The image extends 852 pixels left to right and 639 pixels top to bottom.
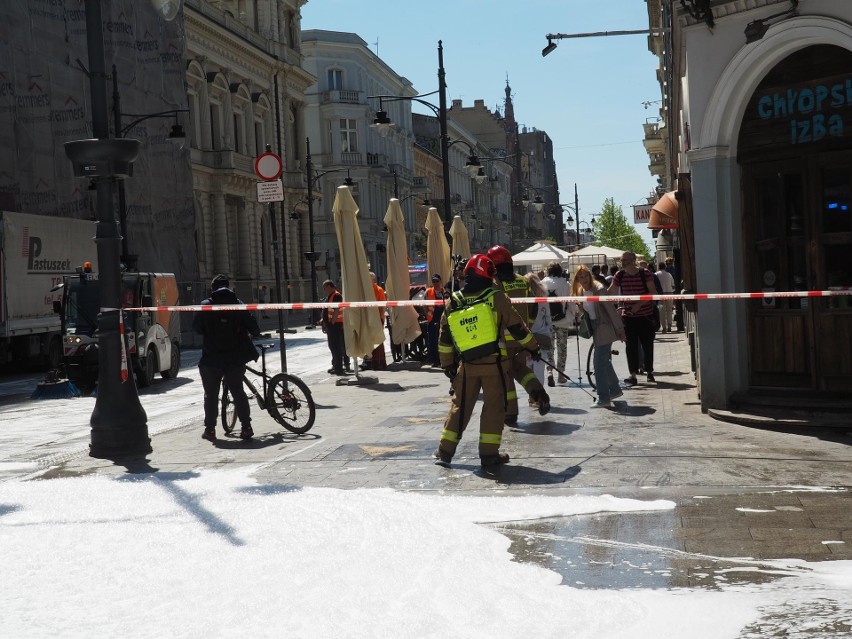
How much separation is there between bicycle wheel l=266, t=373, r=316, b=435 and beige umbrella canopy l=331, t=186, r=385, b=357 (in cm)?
576

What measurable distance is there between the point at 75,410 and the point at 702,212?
9.45 m

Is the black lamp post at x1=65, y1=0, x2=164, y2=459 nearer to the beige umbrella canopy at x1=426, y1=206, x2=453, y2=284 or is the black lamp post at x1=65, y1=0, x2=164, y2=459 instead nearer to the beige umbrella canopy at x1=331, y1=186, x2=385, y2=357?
the beige umbrella canopy at x1=331, y1=186, x2=385, y2=357

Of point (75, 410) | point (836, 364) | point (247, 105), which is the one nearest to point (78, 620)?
point (836, 364)

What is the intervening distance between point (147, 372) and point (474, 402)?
39.9ft

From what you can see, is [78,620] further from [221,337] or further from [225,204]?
[225,204]

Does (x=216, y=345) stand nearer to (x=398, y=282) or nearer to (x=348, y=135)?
(x=398, y=282)

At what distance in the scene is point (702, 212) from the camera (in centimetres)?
1152

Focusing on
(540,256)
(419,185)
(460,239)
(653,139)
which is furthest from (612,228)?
(460,239)

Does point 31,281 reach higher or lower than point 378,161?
lower

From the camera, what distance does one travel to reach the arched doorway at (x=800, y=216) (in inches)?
420

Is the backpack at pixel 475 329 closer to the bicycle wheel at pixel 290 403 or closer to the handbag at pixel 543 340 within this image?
the bicycle wheel at pixel 290 403

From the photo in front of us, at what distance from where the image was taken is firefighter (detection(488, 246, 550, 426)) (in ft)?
36.1

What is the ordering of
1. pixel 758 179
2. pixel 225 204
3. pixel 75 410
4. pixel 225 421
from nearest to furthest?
pixel 758 179 < pixel 225 421 < pixel 75 410 < pixel 225 204

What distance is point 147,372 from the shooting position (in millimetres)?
20344
